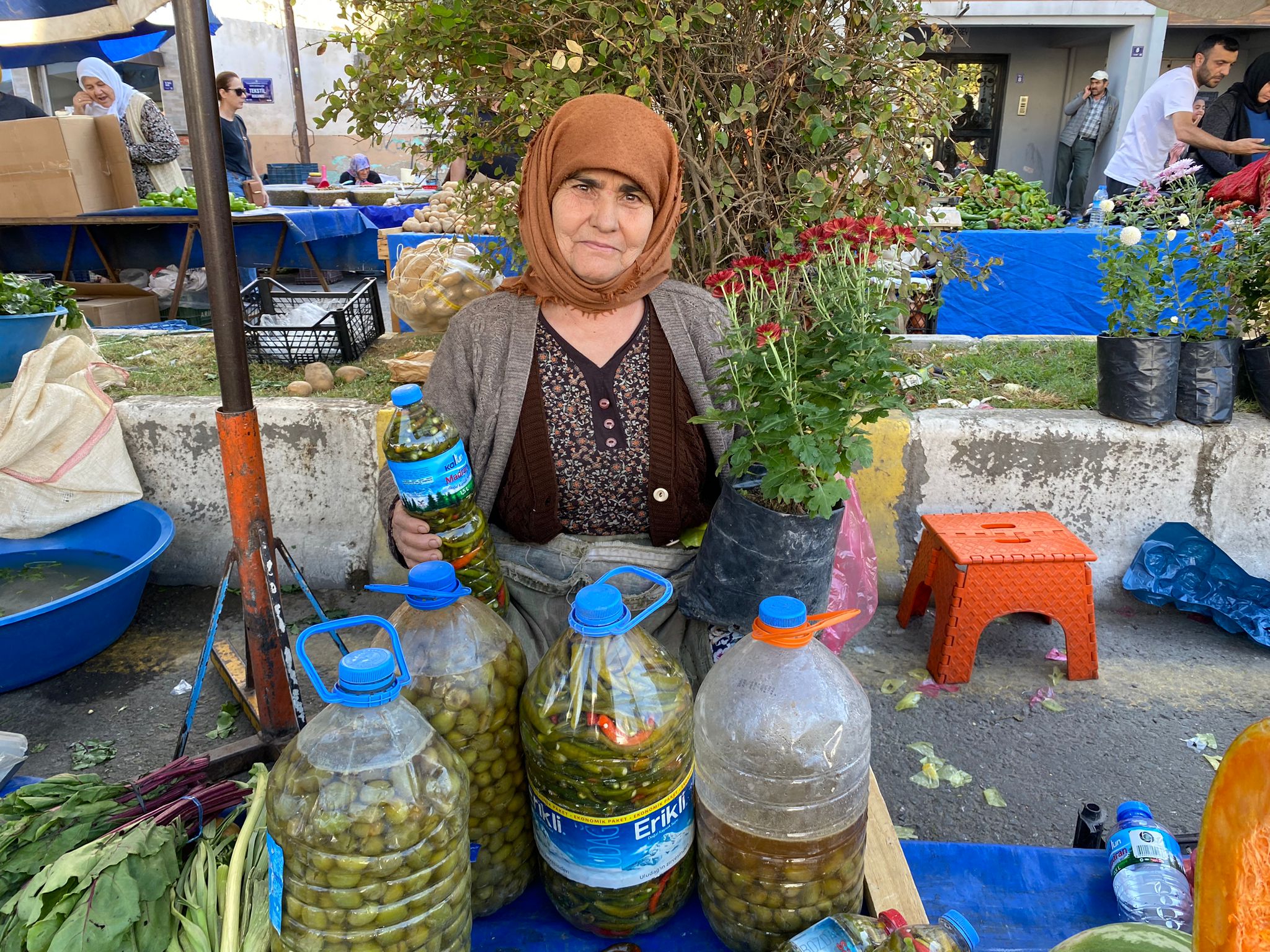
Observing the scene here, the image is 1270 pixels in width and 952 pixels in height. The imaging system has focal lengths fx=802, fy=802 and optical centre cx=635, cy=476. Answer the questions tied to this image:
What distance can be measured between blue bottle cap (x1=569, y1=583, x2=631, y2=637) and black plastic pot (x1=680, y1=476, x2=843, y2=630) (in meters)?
0.59

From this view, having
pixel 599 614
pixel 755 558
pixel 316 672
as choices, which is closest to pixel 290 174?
pixel 755 558

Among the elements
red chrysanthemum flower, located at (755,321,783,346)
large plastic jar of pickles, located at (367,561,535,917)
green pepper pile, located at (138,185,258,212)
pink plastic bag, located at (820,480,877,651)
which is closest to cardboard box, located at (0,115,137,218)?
green pepper pile, located at (138,185,258,212)

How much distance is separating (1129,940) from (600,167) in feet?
5.76

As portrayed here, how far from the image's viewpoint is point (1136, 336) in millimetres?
3238

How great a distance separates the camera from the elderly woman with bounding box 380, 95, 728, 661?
204 cm

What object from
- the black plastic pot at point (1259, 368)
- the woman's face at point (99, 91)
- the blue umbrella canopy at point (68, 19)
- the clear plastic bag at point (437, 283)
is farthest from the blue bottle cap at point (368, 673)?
the woman's face at point (99, 91)

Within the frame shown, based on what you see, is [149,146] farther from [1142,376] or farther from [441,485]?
[1142,376]

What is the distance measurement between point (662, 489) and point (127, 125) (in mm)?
8159

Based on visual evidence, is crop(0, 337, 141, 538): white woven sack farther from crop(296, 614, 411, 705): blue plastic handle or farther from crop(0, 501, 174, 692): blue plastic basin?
crop(296, 614, 411, 705): blue plastic handle

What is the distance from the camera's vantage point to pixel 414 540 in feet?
5.62

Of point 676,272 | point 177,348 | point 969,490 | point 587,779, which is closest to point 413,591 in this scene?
point 587,779

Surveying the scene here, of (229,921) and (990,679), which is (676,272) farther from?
(229,921)

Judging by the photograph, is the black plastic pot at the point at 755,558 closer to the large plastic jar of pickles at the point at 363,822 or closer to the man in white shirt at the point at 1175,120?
the large plastic jar of pickles at the point at 363,822

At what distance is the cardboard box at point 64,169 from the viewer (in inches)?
260
